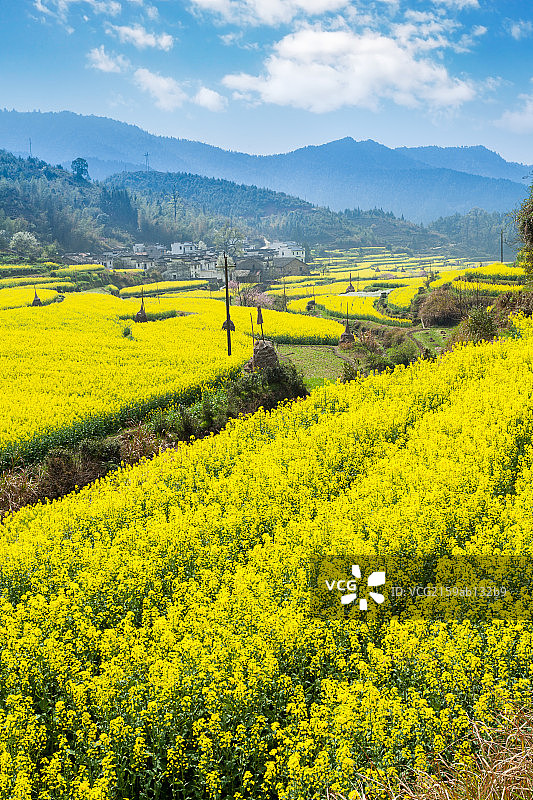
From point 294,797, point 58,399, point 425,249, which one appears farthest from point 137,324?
point 425,249

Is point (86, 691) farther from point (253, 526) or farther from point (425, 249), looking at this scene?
point (425, 249)

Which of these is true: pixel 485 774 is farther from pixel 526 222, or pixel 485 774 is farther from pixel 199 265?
pixel 199 265

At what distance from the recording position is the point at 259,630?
6.74 m

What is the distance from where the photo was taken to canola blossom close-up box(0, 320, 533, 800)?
17.8ft

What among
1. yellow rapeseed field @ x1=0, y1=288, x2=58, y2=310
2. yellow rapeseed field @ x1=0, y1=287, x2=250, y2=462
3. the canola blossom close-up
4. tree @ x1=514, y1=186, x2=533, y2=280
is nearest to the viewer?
the canola blossom close-up

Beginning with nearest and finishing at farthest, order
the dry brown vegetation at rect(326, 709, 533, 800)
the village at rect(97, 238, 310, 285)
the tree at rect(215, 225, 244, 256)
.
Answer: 1. the dry brown vegetation at rect(326, 709, 533, 800)
2. the village at rect(97, 238, 310, 285)
3. the tree at rect(215, 225, 244, 256)

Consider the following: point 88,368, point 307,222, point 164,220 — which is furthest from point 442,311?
point 307,222

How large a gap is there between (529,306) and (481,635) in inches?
911

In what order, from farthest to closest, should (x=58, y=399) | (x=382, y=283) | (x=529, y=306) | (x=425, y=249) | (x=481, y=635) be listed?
(x=425, y=249)
(x=382, y=283)
(x=529, y=306)
(x=58, y=399)
(x=481, y=635)

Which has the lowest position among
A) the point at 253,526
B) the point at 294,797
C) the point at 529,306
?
the point at 294,797

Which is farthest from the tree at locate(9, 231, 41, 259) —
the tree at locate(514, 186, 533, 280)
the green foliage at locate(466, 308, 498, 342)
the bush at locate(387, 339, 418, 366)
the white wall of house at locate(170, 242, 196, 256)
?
the green foliage at locate(466, 308, 498, 342)

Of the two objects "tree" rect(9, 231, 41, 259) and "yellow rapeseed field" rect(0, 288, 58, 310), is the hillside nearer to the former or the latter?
"tree" rect(9, 231, 41, 259)

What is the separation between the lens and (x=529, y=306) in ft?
85.6

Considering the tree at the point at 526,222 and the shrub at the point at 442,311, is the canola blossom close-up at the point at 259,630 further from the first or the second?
the shrub at the point at 442,311
